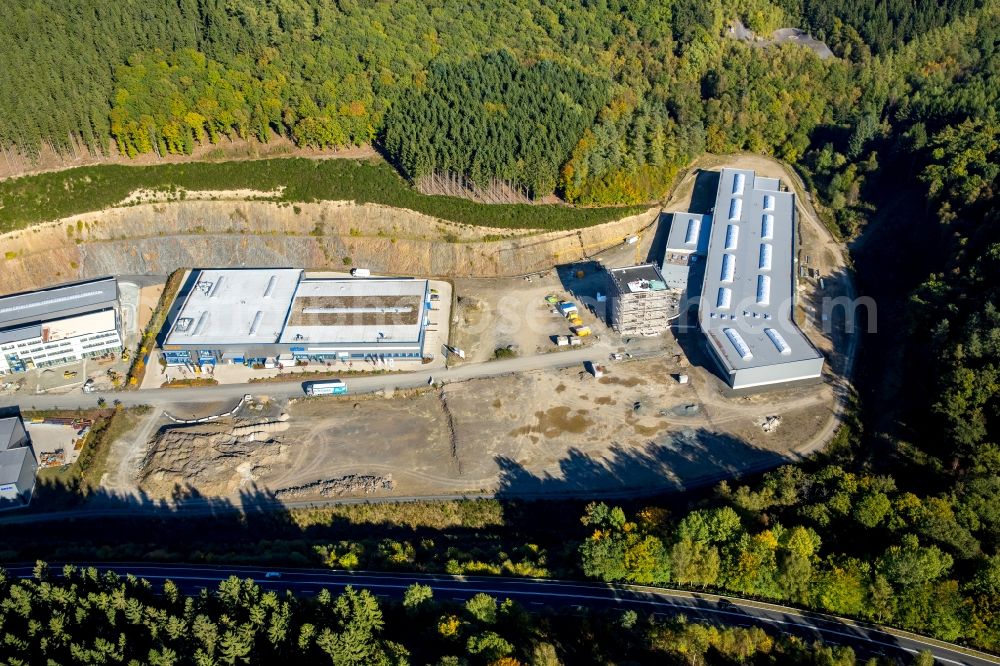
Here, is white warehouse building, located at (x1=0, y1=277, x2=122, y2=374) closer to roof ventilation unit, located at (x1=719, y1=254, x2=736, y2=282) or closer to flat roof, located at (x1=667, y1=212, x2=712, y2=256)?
flat roof, located at (x1=667, y1=212, x2=712, y2=256)

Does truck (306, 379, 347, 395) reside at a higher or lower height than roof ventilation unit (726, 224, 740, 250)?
lower

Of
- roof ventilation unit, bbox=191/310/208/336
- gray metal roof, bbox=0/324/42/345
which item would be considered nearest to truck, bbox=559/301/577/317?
roof ventilation unit, bbox=191/310/208/336

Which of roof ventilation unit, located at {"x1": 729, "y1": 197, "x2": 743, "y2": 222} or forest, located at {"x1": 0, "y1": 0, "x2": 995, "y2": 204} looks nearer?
roof ventilation unit, located at {"x1": 729, "y1": 197, "x2": 743, "y2": 222}

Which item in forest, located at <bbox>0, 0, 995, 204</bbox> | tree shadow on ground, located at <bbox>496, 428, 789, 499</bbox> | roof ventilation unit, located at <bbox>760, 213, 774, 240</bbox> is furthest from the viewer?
forest, located at <bbox>0, 0, 995, 204</bbox>

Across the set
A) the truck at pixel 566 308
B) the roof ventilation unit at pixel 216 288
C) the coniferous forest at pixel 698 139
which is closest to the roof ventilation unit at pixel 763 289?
the coniferous forest at pixel 698 139

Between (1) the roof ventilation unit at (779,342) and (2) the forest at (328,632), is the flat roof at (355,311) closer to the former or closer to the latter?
(2) the forest at (328,632)

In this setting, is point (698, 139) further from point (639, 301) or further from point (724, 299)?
point (639, 301)
